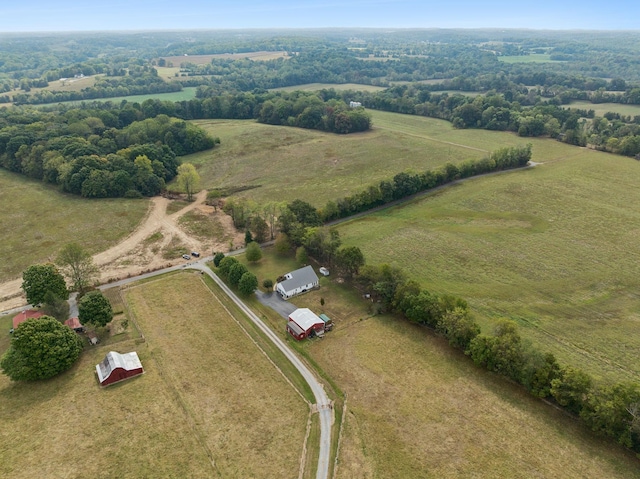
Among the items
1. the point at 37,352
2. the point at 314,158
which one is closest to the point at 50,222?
the point at 37,352

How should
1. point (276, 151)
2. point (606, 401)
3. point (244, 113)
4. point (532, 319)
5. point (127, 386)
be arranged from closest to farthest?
point (606, 401)
point (127, 386)
point (532, 319)
point (276, 151)
point (244, 113)

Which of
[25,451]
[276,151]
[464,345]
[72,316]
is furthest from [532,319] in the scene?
[276,151]

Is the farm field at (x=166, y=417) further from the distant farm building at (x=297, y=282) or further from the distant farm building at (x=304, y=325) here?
the distant farm building at (x=297, y=282)

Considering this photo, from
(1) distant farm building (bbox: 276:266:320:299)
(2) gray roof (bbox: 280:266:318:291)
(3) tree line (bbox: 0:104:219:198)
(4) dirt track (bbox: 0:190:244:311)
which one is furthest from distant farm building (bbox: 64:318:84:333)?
(3) tree line (bbox: 0:104:219:198)

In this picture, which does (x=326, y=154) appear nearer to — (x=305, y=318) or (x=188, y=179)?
(x=188, y=179)

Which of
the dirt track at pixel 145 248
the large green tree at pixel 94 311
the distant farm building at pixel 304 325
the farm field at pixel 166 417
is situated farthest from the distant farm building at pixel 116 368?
the dirt track at pixel 145 248

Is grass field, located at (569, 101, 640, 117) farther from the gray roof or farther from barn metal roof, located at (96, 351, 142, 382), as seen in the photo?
barn metal roof, located at (96, 351, 142, 382)

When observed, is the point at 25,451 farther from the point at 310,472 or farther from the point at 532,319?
the point at 532,319
